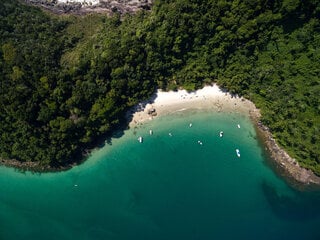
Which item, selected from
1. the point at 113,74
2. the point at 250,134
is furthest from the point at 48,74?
the point at 250,134

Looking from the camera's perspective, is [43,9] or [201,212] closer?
[201,212]

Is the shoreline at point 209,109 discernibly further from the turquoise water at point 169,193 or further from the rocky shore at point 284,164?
the turquoise water at point 169,193

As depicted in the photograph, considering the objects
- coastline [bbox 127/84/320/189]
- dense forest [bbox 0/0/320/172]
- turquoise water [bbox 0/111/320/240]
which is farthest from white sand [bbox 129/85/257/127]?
dense forest [bbox 0/0/320/172]

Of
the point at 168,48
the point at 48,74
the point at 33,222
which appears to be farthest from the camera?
the point at 33,222

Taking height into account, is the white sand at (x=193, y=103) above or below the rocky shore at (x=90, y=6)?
below

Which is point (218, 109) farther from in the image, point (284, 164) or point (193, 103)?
point (284, 164)

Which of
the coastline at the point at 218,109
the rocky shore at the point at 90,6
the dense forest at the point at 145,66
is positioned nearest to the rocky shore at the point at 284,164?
the coastline at the point at 218,109

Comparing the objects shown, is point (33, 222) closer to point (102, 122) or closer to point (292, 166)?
point (102, 122)
